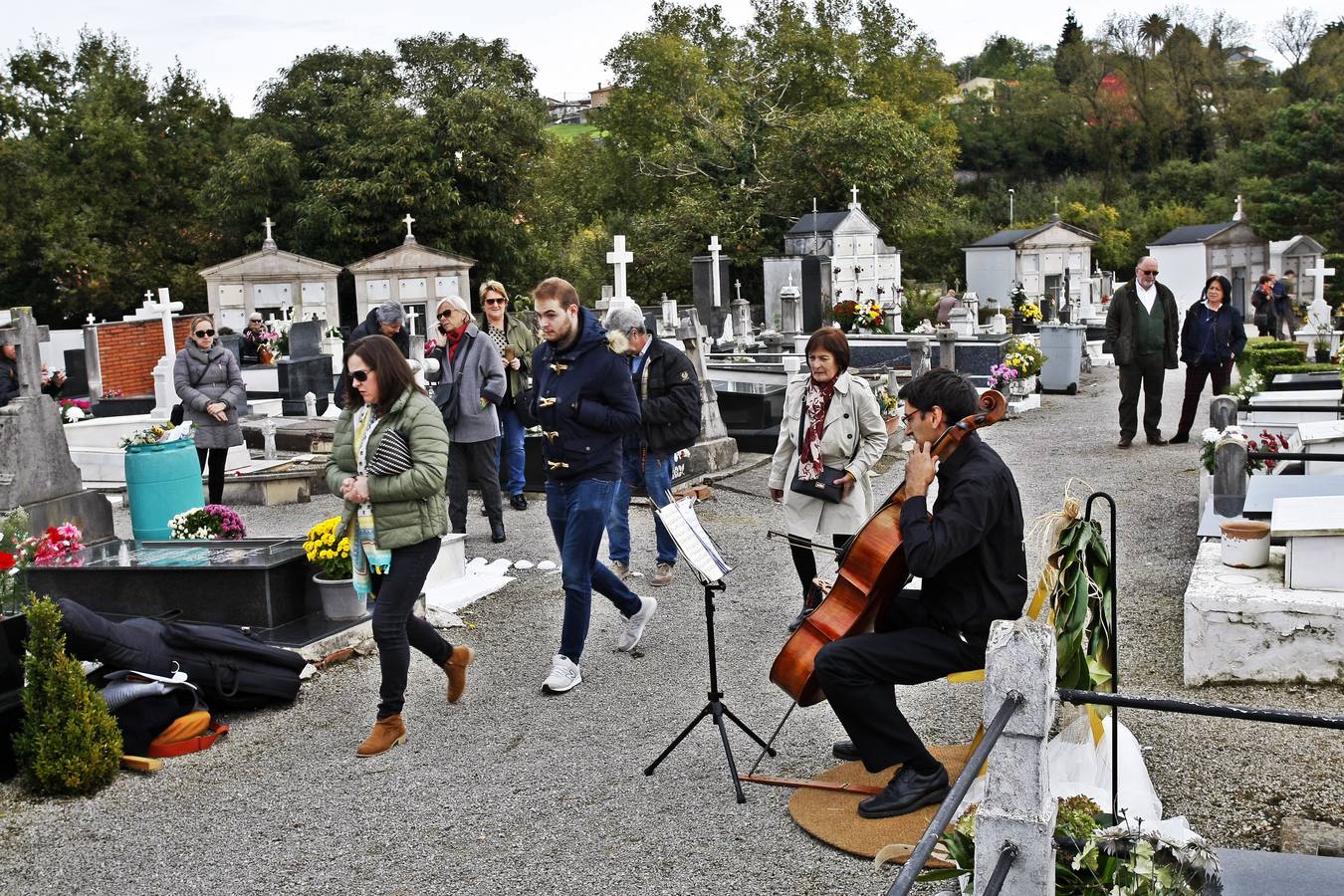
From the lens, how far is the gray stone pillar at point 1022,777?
3.14m

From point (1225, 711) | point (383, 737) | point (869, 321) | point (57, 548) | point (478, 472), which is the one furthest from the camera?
point (869, 321)

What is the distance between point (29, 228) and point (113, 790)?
3724cm

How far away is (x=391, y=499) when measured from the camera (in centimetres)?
583

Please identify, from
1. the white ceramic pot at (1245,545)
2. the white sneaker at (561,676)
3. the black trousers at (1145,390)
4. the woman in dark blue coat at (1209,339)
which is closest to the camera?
the white sneaker at (561,676)

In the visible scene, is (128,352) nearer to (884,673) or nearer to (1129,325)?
(1129,325)

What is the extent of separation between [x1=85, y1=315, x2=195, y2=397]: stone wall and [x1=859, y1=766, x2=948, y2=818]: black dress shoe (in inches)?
980

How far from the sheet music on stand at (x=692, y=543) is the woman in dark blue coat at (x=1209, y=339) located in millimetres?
9122

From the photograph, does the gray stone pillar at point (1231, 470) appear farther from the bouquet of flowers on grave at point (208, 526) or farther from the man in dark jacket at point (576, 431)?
the bouquet of flowers on grave at point (208, 526)

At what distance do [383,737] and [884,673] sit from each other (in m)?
2.41

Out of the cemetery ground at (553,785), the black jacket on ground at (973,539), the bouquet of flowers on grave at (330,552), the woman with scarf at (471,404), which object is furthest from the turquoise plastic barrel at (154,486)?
the black jacket on ground at (973,539)

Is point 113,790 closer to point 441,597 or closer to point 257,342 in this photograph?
point 441,597

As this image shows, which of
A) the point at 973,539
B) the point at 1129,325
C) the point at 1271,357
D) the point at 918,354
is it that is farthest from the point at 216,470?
the point at 1271,357

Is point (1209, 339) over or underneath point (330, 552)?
over

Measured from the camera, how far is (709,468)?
512 inches
